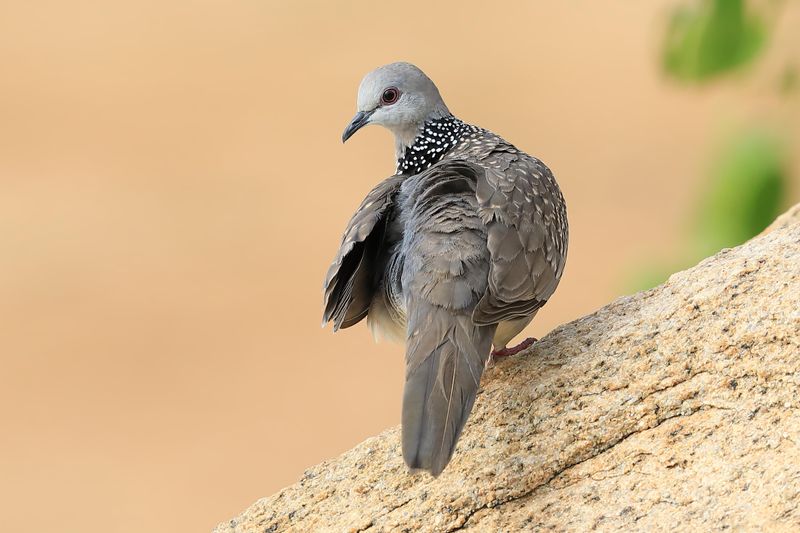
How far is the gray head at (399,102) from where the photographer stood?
5883 millimetres

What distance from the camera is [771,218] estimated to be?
7078 millimetres

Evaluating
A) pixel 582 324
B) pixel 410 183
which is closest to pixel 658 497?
pixel 582 324

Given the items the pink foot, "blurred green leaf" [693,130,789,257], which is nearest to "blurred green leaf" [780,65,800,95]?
"blurred green leaf" [693,130,789,257]

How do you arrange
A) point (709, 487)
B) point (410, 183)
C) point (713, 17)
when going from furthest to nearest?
point (713, 17) < point (410, 183) < point (709, 487)

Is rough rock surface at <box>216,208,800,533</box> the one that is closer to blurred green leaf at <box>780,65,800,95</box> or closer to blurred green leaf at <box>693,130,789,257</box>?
blurred green leaf at <box>780,65,800,95</box>

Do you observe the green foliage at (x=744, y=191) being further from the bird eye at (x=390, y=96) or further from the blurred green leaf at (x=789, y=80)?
the bird eye at (x=390, y=96)

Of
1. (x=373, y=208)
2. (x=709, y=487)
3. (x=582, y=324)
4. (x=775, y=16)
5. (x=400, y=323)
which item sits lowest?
(x=709, y=487)

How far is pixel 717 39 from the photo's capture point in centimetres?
684

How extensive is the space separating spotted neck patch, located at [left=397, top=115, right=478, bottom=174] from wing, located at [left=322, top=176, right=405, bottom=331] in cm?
99

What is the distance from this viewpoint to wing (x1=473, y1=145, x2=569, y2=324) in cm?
427

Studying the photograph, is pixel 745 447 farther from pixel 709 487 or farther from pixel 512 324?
pixel 512 324

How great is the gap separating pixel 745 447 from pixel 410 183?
185cm

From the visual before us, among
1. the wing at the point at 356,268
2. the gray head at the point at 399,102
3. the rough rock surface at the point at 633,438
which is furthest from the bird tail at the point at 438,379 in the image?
the gray head at the point at 399,102

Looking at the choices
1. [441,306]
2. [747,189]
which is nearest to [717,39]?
[747,189]
